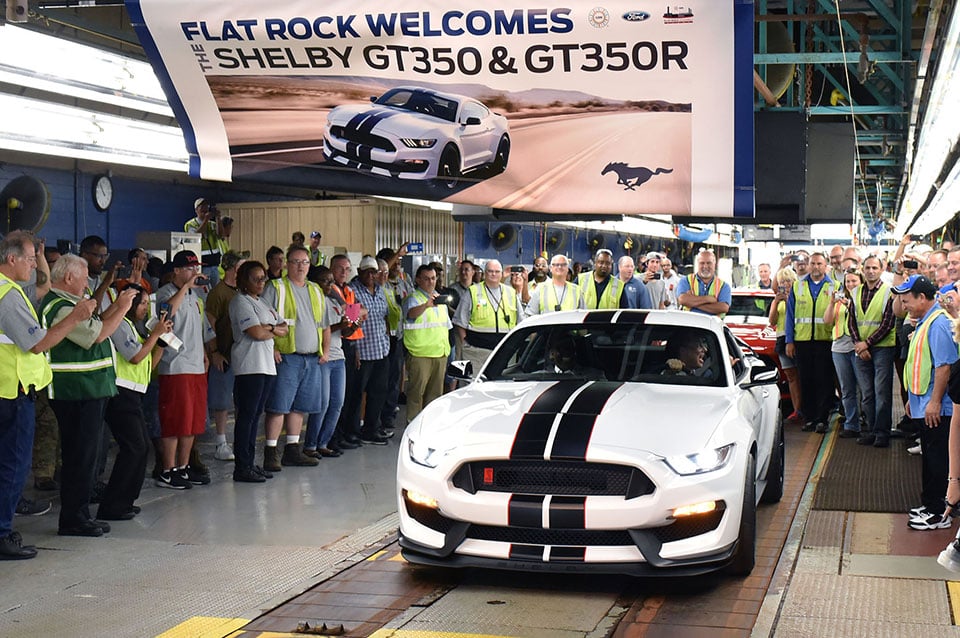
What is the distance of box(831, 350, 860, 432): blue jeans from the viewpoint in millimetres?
12883

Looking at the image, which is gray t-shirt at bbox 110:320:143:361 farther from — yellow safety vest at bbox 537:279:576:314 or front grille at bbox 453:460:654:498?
yellow safety vest at bbox 537:279:576:314

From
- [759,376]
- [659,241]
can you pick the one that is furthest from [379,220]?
[659,241]

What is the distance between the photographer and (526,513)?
614 cm

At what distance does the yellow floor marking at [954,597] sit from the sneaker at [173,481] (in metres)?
6.04

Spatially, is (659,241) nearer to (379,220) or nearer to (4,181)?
(379,220)

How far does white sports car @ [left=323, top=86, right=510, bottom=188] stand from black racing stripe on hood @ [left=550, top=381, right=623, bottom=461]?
1515 mm

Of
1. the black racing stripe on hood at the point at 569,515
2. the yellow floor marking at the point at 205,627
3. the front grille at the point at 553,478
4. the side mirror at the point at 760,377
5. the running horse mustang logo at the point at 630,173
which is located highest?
the running horse mustang logo at the point at 630,173

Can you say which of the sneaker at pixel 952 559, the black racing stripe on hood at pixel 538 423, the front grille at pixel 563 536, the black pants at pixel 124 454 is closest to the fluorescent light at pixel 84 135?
the black pants at pixel 124 454

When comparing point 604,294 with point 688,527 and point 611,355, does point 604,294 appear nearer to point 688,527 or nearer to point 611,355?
point 611,355

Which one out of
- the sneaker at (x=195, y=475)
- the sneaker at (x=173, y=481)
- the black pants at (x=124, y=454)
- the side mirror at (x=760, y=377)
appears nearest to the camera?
the side mirror at (x=760, y=377)

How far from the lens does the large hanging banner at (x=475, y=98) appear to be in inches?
252

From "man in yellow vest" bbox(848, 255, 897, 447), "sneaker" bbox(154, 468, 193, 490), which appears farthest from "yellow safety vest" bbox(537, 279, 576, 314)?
"sneaker" bbox(154, 468, 193, 490)

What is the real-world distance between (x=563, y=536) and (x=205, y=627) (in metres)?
1.93

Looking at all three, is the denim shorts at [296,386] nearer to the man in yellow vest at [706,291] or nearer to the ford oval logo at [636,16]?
the man in yellow vest at [706,291]
